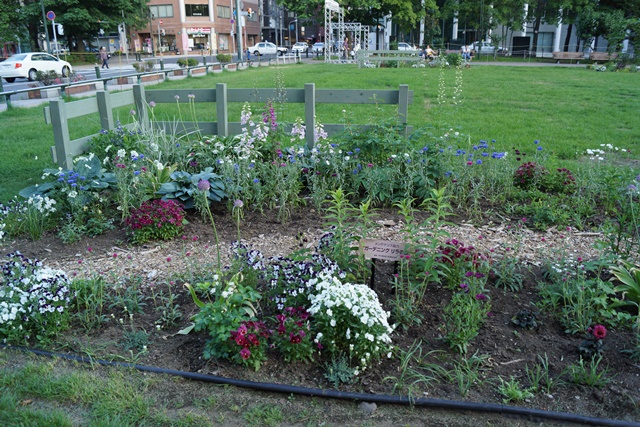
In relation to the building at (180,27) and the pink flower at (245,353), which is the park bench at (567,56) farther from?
the building at (180,27)

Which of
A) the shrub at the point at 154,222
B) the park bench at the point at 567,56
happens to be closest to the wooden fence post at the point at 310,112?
the shrub at the point at 154,222

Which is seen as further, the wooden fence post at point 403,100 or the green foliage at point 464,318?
the wooden fence post at point 403,100

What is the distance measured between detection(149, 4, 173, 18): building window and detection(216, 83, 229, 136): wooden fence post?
235 ft

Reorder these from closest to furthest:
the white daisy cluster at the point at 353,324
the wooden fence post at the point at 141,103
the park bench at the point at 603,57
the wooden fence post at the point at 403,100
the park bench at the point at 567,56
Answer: the white daisy cluster at the point at 353,324, the wooden fence post at the point at 403,100, the wooden fence post at the point at 141,103, the park bench at the point at 603,57, the park bench at the point at 567,56

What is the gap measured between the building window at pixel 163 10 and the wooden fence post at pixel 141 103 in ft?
233

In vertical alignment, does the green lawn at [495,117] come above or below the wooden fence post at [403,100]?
below

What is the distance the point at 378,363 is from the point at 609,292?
1694mm

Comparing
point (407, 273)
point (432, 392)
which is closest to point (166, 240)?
point (407, 273)

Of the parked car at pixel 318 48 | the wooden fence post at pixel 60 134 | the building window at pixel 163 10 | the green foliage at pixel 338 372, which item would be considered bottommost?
the green foliage at pixel 338 372

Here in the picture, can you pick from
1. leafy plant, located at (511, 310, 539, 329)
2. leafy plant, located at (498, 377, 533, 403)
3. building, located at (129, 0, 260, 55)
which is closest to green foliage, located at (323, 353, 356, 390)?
leafy plant, located at (498, 377, 533, 403)

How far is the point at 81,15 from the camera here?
48031 millimetres

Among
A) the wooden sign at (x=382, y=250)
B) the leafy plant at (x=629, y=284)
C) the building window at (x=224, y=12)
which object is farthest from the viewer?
the building window at (x=224, y=12)

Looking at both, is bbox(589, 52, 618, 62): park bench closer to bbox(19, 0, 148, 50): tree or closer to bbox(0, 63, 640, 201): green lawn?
bbox(0, 63, 640, 201): green lawn

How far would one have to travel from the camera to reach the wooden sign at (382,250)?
3.93 m
